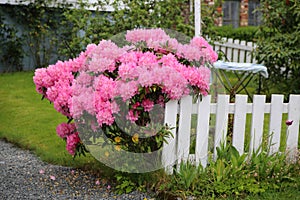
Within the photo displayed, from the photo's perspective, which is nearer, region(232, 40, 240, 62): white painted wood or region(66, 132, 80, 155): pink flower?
region(66, 132, 80, 155): pink flower

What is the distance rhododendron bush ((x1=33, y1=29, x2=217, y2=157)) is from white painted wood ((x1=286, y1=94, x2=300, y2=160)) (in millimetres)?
826

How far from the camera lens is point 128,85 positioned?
3502 mm

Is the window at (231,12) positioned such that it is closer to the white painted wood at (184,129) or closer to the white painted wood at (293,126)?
the white painted wood at (293,126)

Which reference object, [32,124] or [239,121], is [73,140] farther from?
[32,124]

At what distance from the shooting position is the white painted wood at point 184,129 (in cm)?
386

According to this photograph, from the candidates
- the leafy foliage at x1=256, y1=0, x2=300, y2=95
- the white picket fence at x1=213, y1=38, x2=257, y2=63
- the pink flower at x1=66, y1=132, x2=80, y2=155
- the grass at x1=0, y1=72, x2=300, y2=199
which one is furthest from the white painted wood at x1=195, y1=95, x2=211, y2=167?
the white picket fence at x1=213, y1=38, x2=257, y2=63

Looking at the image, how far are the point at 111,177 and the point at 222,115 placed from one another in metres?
1.06

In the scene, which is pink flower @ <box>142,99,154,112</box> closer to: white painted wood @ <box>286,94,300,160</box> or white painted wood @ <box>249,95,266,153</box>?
white painted wood @ <box>249,95,266,153</box>

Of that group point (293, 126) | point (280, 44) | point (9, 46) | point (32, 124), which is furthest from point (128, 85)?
point (9, 46)

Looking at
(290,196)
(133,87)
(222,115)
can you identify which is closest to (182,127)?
(222,115)

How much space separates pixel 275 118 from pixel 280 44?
3589 millimetres

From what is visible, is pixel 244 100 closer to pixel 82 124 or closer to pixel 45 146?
pixel 82 124

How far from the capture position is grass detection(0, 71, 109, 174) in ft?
15.7

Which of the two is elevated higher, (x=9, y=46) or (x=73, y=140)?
(x=9, y=46)
